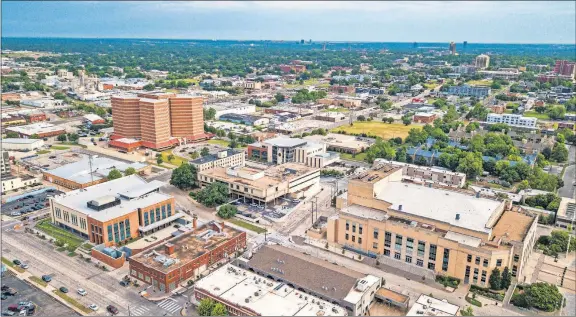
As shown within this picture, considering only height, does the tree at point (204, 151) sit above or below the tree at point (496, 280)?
above

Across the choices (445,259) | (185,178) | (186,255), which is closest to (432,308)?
(445,259)

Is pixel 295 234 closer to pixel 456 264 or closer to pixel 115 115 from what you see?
pixel 456 264

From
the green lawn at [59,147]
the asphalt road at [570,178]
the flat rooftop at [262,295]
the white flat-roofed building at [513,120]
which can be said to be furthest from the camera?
the white flat-roofed building at [513,120]

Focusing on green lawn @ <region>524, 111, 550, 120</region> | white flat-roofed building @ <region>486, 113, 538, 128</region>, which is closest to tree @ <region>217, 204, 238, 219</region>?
white flat-roofed building @ <region>486, 113, 538, 128</region>

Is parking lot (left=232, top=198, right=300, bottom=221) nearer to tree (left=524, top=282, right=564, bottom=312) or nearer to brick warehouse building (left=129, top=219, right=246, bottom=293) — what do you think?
brick warehouse building (left=129, top=219, right=246, bottom=293)

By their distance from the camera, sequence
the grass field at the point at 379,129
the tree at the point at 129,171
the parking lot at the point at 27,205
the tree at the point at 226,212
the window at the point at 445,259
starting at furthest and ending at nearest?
the grass field at the point at 379,129
the tree at the point at 129,171
the parking lot at the point at 27,205
the tree at the point at 226,212
the window at the point at 445,259

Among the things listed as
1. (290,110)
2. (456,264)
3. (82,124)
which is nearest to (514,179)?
(456,264)

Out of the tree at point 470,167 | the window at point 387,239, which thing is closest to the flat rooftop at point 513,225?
the window at point 387,239

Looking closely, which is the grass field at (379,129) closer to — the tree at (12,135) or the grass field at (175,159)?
the grass field at (175,159)
